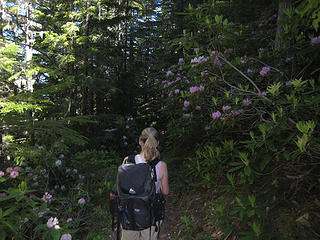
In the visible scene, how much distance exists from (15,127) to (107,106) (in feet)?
27.0

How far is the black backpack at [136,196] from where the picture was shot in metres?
2.09

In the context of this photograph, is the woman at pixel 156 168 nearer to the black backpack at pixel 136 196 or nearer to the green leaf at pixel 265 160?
the black backpack at pixel 136 196

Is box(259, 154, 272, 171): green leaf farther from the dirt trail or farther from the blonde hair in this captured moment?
the dirt trail

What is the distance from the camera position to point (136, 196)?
82.2 inches

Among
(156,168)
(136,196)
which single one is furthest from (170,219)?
(136,196)

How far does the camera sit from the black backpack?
209cm

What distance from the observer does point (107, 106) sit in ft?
37.2

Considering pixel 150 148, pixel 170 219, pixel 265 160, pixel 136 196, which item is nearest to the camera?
pixel 136 196

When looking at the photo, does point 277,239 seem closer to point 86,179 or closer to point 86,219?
point 86,219

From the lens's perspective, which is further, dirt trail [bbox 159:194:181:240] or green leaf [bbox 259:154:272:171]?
dirt trail [bbox 159:194:181:240]

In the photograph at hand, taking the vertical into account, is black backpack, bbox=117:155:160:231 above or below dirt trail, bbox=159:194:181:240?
above

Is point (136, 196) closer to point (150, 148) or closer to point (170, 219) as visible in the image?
point (150, 148)

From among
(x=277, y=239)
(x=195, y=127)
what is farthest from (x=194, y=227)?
(x=195, y=127)

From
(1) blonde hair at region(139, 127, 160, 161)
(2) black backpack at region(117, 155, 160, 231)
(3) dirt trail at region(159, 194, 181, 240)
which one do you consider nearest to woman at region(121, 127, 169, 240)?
(1) blonde hair at region(139, 127, 160, 161)
